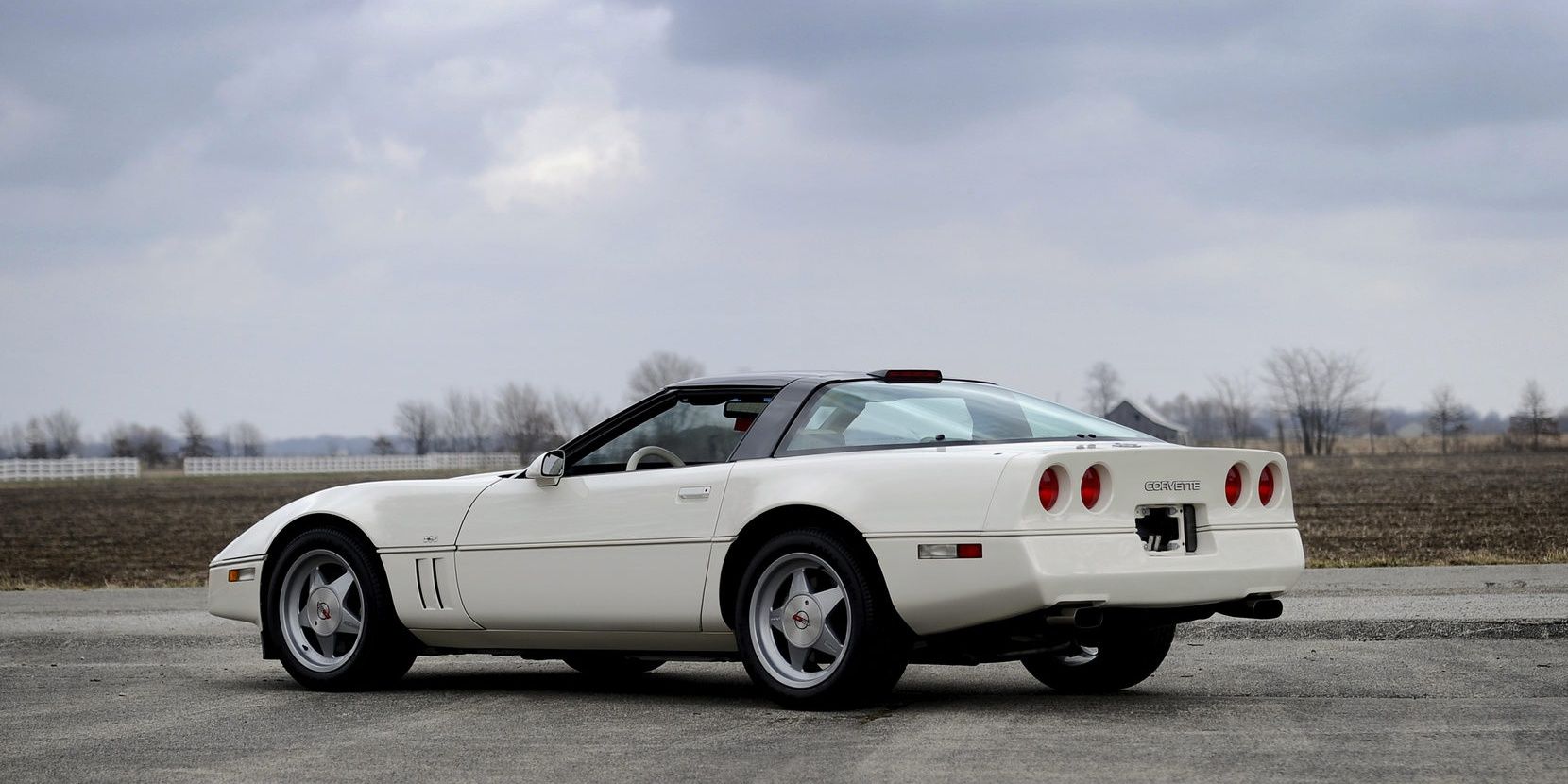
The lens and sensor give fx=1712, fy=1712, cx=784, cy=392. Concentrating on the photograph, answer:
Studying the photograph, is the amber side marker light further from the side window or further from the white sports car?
the side window

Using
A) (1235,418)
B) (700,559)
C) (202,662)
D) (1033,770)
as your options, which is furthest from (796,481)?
(1235,418)

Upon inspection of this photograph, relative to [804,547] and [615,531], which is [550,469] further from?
[804,547]

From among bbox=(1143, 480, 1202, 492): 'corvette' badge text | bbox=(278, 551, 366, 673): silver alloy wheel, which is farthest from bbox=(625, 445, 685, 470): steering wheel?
bbox=(1143, 480, 1202, 492): 'corvette' badge text

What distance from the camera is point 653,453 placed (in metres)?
7.09

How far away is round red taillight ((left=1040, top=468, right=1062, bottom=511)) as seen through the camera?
5883 millimetres

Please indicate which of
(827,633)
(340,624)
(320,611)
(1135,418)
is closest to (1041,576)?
(827,633)

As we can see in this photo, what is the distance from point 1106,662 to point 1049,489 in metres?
1.55

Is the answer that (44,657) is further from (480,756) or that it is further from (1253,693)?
(1253,693)

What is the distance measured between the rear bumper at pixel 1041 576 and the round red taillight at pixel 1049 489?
0.39ft

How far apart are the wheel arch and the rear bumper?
11 centimetres

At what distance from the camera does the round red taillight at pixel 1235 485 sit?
6500mm

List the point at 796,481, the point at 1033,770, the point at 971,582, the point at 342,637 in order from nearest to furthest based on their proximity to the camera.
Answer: the point at 1033,770
the point at 971,582
the point at 796,481
the point at 342,637

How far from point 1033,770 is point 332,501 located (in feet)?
13.6

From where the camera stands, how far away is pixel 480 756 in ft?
17.5
